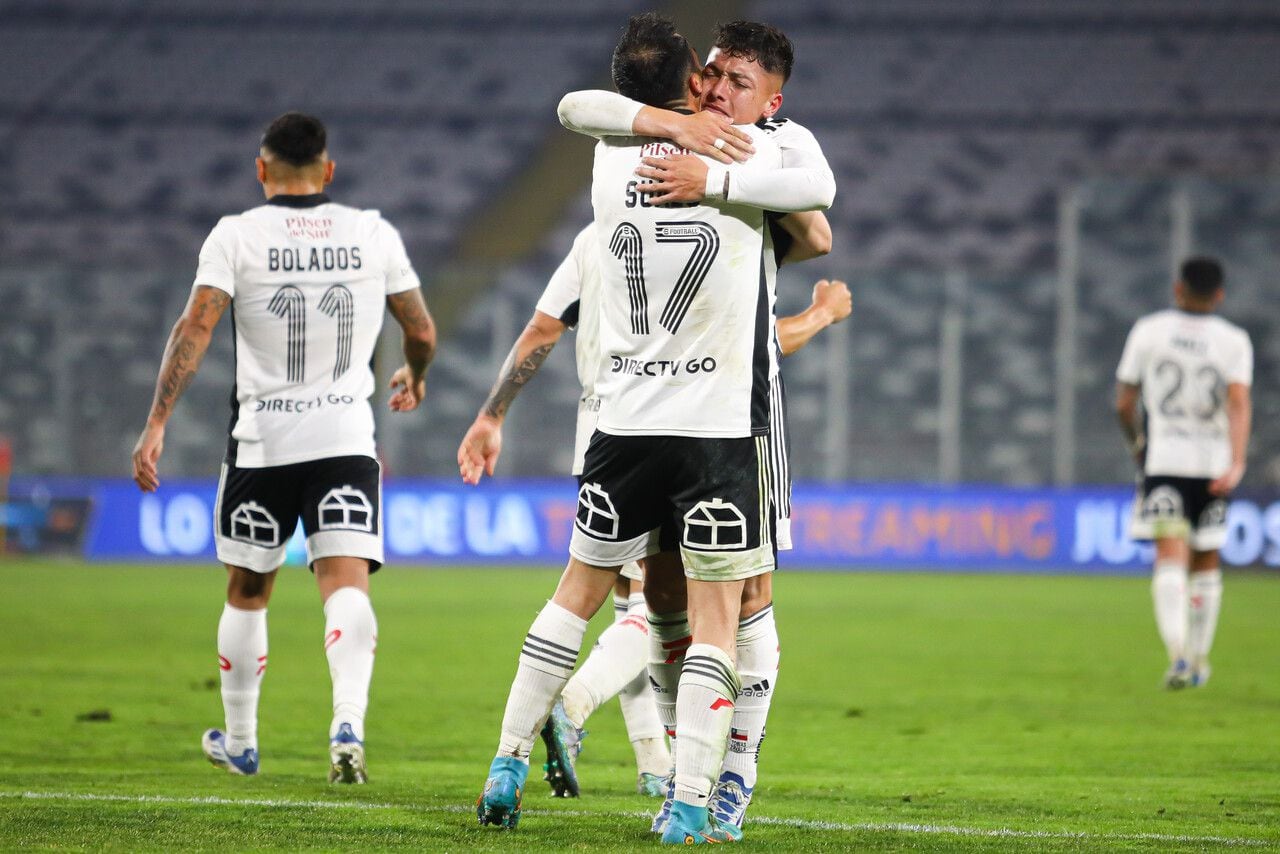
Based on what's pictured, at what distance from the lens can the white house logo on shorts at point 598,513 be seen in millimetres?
4355

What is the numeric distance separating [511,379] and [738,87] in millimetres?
1077

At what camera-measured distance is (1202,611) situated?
952 cm

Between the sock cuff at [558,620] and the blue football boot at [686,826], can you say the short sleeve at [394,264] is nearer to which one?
the sock cuff at [558,620]

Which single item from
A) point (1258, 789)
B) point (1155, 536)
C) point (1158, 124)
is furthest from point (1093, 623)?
point (1158, 124)

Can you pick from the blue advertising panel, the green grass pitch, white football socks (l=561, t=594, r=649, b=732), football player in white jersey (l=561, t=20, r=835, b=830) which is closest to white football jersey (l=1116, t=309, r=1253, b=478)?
the green grass pitch

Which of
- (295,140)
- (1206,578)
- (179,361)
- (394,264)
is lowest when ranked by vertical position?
(1206,578)

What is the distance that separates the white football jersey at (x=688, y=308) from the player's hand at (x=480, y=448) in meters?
0.55

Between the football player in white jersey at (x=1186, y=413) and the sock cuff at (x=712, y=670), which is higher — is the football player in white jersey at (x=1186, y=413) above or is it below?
above

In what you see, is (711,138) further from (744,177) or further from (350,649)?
(350,649)

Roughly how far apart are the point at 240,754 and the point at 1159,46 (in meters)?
27.2

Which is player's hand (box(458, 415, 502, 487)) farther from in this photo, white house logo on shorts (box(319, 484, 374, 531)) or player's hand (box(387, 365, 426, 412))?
player's hand (box(387, 365, 426, 412))

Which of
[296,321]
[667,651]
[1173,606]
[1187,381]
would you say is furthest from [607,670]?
[1187,381]

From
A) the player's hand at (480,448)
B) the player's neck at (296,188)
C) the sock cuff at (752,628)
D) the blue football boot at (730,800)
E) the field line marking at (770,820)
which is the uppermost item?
the player's neck at (296,188)

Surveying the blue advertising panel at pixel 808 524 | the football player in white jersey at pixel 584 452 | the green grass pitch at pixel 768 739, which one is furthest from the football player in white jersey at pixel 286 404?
the blue advertising panel at pixel 808 524
